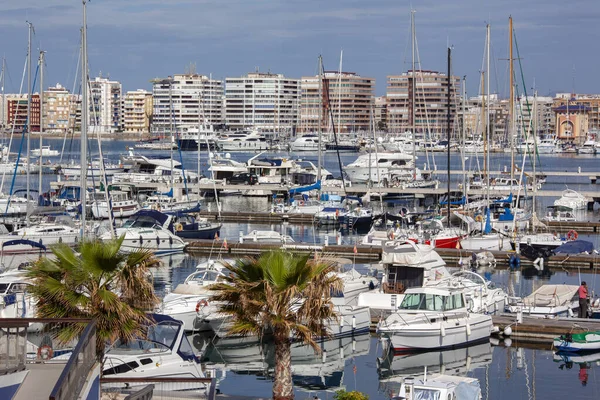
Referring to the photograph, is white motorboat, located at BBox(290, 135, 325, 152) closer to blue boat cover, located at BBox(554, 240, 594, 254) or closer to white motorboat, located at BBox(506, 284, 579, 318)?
blue boat cover, located at BBox(554, 240, 594, 254)

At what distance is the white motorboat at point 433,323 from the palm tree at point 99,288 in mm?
10456

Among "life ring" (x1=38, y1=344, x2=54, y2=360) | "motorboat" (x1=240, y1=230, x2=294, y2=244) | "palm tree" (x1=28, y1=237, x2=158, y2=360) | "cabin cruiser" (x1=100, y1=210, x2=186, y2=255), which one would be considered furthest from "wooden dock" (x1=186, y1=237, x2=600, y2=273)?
"life ring" (x1=38, y1=344, x2=54, y2=360)

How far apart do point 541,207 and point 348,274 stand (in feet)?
141

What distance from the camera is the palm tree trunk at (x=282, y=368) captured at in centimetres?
1712

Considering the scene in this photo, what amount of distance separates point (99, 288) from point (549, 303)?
17.2 meters

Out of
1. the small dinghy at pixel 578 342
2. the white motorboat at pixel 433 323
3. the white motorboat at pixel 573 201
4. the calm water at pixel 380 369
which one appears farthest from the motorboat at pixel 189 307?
the white motorboat at pixel 573 201

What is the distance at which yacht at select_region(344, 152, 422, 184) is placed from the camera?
79.3m

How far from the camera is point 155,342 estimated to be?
65.4ft

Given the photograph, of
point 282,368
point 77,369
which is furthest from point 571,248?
point 77,369

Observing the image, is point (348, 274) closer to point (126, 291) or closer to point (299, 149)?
point (126, 291)

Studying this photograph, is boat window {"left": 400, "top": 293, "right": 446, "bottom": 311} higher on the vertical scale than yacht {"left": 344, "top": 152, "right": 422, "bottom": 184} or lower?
lower

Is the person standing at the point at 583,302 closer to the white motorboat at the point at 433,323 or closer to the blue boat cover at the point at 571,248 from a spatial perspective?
the white motorboat at the point at 433,323

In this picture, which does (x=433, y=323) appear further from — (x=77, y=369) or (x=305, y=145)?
(x=305, y=145)

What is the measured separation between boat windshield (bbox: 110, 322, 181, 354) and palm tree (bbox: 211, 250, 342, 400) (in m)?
2.90
